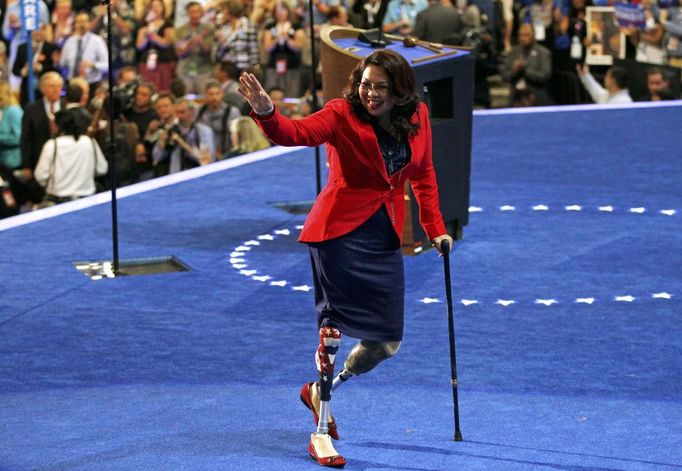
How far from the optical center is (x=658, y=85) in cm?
1722

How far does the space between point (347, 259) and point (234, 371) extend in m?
1.77

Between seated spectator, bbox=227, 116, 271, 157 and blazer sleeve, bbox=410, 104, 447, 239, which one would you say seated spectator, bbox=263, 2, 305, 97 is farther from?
blazer sleeve, bbox=410, 104, 447, 239

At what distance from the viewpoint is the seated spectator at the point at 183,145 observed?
1416 centimetres

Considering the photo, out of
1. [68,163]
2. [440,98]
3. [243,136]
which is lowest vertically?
[243,136]

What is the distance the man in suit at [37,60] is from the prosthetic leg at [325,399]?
9.26 meters

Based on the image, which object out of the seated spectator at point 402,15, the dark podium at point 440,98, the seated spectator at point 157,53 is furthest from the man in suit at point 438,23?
the dark podium at point 440,98

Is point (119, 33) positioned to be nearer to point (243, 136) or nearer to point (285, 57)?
point (285, 57)

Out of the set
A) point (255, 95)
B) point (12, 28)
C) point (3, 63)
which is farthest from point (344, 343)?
point (12, 28)

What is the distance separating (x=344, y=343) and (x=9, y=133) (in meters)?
5.66

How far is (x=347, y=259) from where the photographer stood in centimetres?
637

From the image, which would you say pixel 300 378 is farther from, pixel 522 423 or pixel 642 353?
pixel 642 353

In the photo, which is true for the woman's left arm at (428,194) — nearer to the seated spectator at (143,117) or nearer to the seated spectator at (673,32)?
the seated spectator at (143,117)

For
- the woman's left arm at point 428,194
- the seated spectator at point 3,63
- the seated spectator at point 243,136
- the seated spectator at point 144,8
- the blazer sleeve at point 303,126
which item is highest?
the blazer sleeve at point 303,126

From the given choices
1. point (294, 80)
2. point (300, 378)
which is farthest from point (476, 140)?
point (300, 378)
